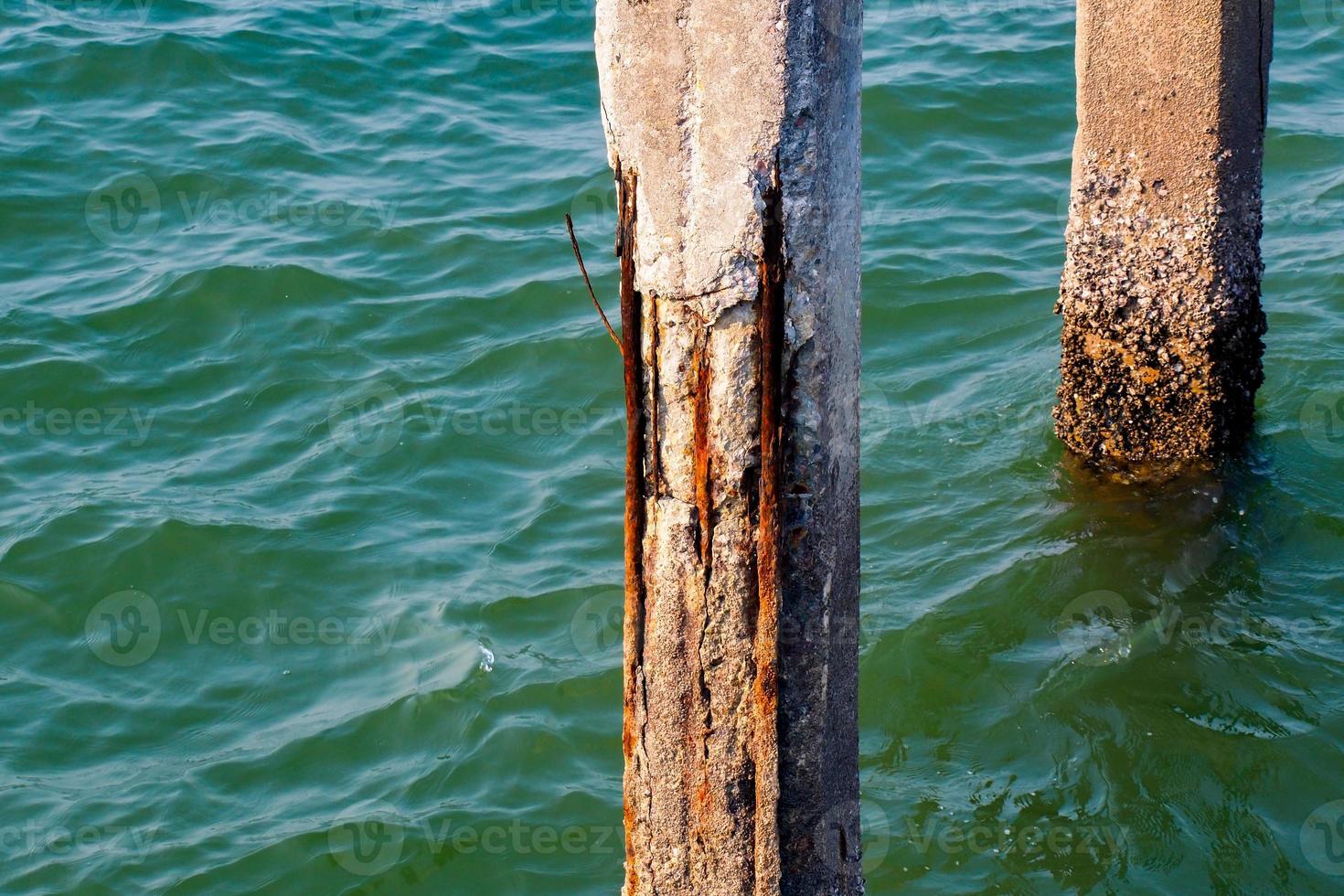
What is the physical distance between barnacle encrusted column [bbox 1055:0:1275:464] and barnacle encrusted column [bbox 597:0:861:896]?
308cm

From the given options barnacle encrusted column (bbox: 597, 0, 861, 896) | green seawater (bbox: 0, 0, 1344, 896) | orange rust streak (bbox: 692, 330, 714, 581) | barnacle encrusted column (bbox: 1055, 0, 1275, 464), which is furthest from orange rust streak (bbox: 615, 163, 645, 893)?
barnacle encrusted column (bbox: 1055, 0, 1275, 464)

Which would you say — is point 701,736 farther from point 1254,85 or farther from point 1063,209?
point 1063,209

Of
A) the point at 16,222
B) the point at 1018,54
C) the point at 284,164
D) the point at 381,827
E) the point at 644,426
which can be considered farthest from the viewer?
the point at 1018,54

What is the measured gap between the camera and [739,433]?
257cm

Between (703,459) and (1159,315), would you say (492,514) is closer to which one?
(1159,315)

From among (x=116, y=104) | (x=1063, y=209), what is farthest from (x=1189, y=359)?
(x=116, y=104)

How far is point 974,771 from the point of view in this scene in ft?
15.6

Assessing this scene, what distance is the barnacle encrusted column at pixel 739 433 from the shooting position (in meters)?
2.42

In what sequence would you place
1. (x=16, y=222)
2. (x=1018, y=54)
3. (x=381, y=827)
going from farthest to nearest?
1. (x=1018, y=54)
2. (x=16, y=222)
3. (x=381, y=827)

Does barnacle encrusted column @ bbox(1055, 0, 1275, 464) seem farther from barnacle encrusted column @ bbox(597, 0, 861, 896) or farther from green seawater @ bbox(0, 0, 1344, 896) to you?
barnacle encrusted column @ bbox(597, 0, 861, 896)

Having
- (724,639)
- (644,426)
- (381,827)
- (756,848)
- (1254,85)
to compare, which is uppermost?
(1254,85)

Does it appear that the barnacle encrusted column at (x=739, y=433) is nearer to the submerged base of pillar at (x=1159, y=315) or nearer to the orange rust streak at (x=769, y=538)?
the orange rust streak at (x=769, y=538)

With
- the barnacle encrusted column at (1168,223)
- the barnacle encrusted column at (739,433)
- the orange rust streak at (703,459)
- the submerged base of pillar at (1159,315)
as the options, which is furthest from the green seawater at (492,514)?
the orange rust streak at (703,459)

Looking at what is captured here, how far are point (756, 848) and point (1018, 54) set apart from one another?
27.3 feet
